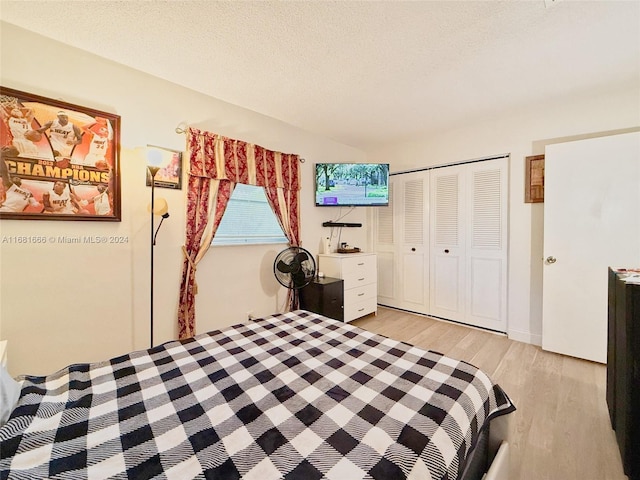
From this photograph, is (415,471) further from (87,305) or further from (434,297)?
(434,297)

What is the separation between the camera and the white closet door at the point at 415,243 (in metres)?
3.67

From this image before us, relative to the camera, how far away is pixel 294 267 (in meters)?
2.80

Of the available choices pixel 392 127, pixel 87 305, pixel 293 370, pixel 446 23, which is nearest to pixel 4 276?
pixel 87 305

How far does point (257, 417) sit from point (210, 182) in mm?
2142

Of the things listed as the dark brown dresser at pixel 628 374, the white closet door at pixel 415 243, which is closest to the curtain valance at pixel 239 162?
the white closet door at pixel 415 243

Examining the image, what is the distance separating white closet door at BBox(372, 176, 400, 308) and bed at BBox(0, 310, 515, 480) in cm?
270

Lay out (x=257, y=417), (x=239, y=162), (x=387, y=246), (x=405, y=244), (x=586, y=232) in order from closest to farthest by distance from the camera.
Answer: (x=257, y=417) < (x=586, y=232) < (x=239, y=162) < (x=405, y=244) < (x=387, y=246)

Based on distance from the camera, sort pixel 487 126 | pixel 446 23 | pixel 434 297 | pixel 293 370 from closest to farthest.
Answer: pixel 293 370 < pixel 446 23 < pixel 487 126 < pixel 434 297

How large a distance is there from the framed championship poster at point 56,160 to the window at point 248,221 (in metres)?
0.92

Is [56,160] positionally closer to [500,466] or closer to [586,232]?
[500,466]

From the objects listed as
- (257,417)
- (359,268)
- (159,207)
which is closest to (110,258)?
(159,207)

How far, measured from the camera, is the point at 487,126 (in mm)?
3084

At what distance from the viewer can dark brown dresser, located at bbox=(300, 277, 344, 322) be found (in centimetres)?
295

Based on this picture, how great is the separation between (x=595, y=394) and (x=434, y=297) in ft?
5.75
